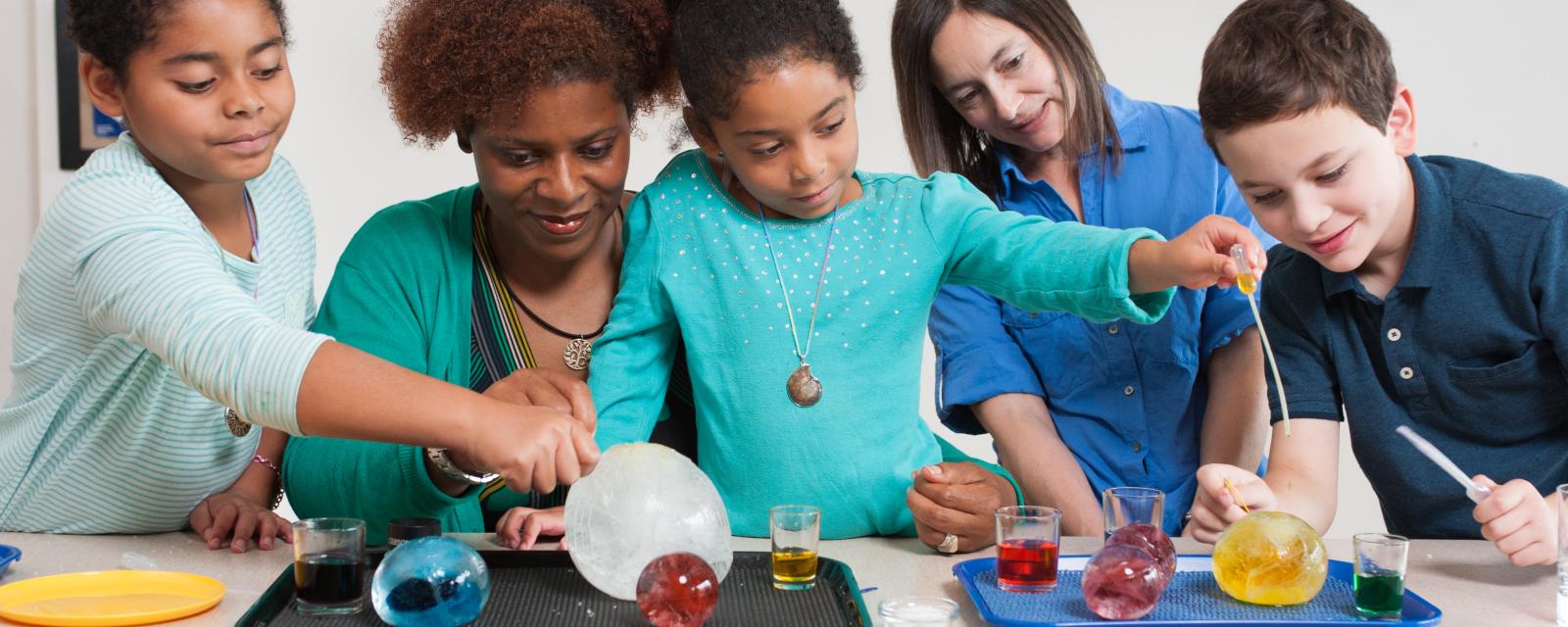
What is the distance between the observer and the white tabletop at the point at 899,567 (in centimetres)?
138

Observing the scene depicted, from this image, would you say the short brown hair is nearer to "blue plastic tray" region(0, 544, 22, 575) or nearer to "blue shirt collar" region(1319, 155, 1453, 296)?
"blue shirt collar" region(1319, 155, 1453, 296)

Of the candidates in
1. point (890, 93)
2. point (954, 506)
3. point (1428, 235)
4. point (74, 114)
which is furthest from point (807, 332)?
point (74, 114)

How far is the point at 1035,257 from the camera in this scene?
1.69 meters

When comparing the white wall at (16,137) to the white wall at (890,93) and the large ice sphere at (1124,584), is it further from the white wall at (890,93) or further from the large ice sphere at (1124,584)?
the large ice sphere at (1124,584)

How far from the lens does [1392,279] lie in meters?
1.81

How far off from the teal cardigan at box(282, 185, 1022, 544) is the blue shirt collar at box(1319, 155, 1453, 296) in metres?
0.58

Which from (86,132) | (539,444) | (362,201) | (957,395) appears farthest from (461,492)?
(86,132)

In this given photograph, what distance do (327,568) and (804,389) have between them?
657mm

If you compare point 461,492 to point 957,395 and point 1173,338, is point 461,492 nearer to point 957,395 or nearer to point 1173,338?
point 957,395

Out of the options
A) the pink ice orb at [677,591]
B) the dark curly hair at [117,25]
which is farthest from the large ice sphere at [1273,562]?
the dark curly hair at [117,25]

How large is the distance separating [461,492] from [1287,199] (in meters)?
1.06

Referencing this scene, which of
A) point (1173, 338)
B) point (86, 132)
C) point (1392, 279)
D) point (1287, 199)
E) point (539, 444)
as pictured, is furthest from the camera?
point (86, 132)

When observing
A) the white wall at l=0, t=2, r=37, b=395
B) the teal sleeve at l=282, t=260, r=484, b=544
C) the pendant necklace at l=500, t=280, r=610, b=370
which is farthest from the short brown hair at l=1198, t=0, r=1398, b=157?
the white wall at l=0, t=2, r=37, b=395

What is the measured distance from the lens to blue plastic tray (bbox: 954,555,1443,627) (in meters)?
1.26
